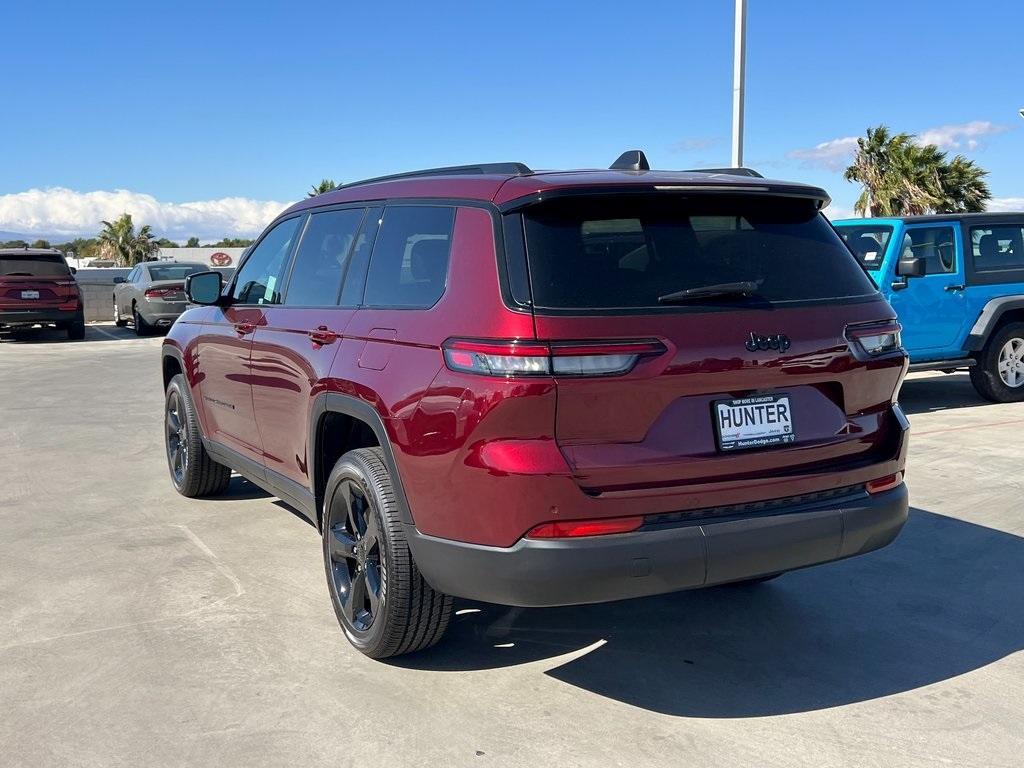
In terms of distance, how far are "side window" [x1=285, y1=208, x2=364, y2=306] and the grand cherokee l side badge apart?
6.06ft

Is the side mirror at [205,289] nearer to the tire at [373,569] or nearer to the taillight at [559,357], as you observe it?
the tire at [373,569]

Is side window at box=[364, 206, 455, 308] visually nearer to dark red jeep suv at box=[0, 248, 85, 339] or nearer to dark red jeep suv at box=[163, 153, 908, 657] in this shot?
dark red jeep suv at box=[163, 153, 908, 657]

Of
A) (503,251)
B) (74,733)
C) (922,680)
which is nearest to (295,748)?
(74,733)

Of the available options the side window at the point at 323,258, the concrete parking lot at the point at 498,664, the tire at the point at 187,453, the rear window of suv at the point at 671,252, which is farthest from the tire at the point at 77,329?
the rear window of suv at the point at 671,252

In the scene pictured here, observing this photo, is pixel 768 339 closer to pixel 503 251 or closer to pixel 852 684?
pixel 503 251

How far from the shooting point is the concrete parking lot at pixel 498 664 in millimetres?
3221

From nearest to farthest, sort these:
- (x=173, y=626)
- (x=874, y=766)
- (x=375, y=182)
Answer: (x=874, y=766), (x=173, y=626), (x=375, y=182)

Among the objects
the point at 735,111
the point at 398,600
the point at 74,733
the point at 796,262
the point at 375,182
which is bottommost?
the point at 74,733

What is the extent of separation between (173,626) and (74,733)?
0.94m

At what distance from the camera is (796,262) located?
3.62 m

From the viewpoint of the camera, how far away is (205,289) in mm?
5664

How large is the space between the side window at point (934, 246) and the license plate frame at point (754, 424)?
7.17m

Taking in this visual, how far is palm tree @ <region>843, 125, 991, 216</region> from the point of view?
96.6ft

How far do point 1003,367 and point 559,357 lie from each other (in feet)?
28.4
